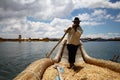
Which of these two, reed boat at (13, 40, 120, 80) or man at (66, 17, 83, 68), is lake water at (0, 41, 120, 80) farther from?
man at (66, 17, 83, 68)

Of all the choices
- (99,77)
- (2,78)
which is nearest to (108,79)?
(99,77)

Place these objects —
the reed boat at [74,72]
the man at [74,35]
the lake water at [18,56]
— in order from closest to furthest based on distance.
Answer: the reed boat at [74,72] < the man at [74,35] < the lake water at [18,56]

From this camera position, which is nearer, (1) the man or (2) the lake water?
(1) the man

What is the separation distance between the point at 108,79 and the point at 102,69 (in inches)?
56.2

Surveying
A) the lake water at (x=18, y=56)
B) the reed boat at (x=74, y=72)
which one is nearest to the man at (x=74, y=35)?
the reed boat at (x=74, y=72)

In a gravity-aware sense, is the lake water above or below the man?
below

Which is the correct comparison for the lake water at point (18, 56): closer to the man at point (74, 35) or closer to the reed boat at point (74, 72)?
the reed boat at point (74, 72)

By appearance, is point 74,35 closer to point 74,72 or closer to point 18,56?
point 74,72

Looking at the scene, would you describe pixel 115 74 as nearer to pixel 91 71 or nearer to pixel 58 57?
pixel 91 71

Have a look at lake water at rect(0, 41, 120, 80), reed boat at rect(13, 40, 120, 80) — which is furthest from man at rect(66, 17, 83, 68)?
lake water at rect(0, 41, 120, 80)

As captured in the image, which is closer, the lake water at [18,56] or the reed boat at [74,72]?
the reed boat at [74,72]

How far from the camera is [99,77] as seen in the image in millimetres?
7027

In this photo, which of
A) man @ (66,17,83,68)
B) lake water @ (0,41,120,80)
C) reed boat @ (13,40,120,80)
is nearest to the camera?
reed boat @ (13,40,120,80)

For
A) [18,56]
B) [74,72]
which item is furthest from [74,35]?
[18,56]
